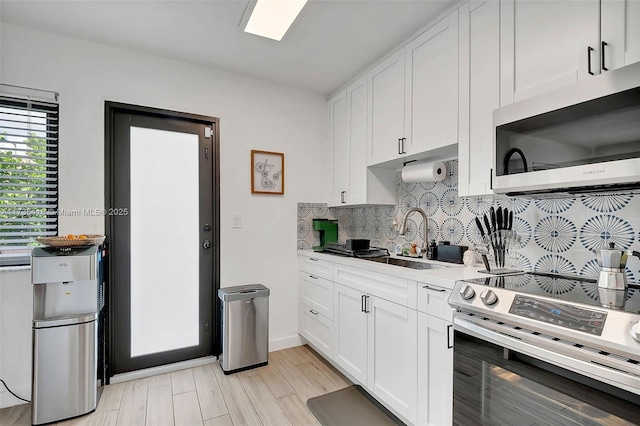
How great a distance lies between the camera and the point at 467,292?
1.33 metres

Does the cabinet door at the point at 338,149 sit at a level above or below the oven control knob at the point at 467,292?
above

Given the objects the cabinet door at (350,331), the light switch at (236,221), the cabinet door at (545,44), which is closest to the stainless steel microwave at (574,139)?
the cabinet door at (545,44)

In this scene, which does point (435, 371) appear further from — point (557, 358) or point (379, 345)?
point (557, 358)

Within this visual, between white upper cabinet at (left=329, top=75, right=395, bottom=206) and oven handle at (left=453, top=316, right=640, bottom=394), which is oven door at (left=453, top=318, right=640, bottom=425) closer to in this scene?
oven handle at (left=453, top=316, right=640, bottom=394)

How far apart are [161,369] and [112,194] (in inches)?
55.6

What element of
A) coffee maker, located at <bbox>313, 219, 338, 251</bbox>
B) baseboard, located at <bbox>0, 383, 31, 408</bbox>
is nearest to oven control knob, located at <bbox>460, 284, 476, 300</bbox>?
coffee maker, located at <bbox>313, 219, 338, 251</bbox>

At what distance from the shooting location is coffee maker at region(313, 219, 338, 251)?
310 centimetres

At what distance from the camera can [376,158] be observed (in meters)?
2.49

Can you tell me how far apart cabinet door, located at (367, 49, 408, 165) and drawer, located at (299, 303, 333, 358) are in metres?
1.37

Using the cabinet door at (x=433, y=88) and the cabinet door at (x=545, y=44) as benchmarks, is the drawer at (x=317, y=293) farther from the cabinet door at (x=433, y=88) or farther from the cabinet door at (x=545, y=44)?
the cabinet door at (x=545, y=44)

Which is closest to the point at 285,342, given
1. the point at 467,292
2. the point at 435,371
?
the point at 435,371

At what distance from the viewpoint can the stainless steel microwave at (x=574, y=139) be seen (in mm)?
1071

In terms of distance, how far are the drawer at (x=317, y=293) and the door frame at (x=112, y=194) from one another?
2.52ft

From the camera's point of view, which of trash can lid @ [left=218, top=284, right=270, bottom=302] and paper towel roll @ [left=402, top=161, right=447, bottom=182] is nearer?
paper towel roll @ [left=402, top=161, right=447, bottom=182]
